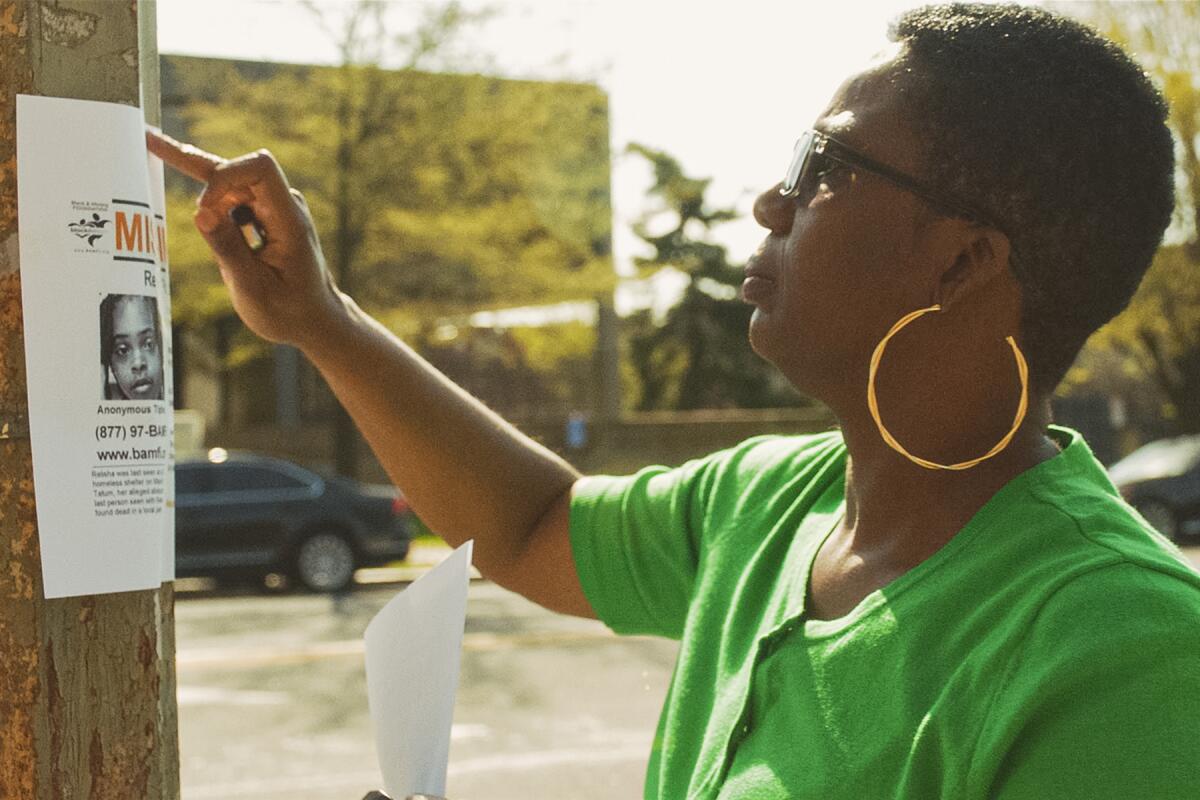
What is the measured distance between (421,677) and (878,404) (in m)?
0.61

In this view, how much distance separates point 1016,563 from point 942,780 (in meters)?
0.23

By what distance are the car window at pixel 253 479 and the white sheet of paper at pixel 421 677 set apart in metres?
13.1

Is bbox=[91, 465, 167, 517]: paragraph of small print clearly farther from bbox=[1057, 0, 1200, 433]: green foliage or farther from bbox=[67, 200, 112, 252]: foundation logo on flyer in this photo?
bbox=[1057, 0, 1200, 433]: green foliage

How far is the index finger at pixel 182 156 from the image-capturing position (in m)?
1.63

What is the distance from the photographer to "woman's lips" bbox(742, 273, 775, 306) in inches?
68.6

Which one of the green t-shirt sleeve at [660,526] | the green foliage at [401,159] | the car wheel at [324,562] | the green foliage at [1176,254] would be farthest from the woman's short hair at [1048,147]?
the green foliage at [1176,254]

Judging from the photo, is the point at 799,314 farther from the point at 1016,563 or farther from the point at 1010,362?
the point at 1016,563

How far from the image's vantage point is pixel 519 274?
19.5 meters

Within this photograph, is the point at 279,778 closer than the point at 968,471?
No

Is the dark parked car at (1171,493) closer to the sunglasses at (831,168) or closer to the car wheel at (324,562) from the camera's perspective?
the car wheel at (324,562)

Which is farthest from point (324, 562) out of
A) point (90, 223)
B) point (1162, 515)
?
point (90, 223)

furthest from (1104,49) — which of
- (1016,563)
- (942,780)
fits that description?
(942,780)

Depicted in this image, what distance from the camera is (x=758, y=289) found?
1755 millimetres

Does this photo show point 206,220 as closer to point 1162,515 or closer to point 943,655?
point 943,655
